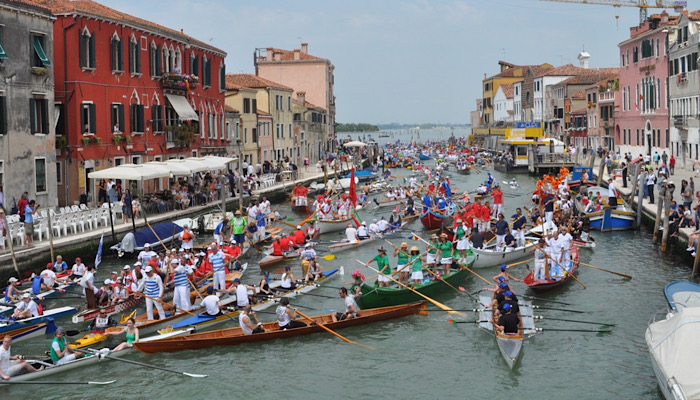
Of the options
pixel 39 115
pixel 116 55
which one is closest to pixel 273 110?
pixel 116 55

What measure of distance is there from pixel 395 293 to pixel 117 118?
1817cm

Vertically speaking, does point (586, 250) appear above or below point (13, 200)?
below

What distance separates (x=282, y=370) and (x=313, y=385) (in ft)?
3.11

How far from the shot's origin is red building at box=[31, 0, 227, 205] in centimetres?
2984

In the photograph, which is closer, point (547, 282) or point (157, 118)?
point (547, 282)

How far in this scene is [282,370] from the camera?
51.6 feet

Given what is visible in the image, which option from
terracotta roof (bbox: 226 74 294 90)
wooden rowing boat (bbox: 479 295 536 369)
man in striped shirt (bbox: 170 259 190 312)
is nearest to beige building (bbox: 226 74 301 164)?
terracotta roof (bbox: 226 74 294 90)

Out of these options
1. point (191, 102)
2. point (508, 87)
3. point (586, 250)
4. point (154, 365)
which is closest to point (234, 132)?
point (191, 102)

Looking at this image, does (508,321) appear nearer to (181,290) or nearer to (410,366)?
(410,366)

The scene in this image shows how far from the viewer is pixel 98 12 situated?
31.3 metres

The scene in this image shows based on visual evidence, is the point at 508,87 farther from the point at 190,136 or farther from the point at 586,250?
the point at 586,250

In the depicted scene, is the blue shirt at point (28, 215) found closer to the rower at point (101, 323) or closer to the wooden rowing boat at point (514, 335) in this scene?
the rower at point (101, 323)

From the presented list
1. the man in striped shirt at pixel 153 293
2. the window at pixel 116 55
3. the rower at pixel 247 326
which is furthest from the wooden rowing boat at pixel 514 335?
the window at pixel 116 55

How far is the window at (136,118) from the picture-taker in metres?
34.0
